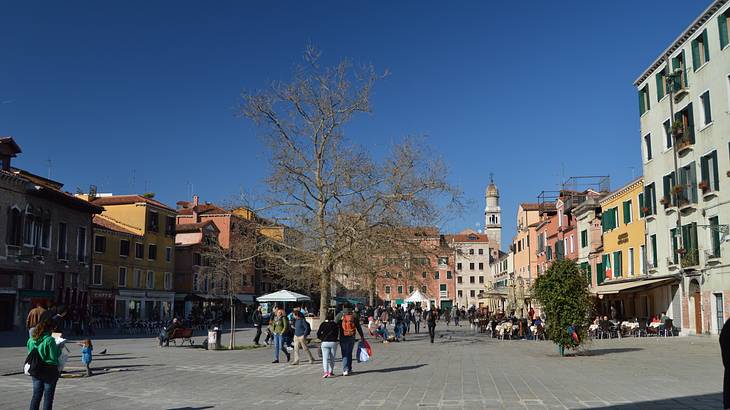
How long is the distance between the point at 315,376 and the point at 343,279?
1711 centimetres

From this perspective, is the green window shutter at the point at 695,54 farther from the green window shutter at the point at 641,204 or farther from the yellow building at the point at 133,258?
the yellow building at the point at 133,258

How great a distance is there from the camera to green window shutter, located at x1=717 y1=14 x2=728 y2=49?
28.1 meters

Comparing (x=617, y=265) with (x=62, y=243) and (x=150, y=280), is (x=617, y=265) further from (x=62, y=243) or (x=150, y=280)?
(x=150, y=280)

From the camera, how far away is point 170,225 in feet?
200

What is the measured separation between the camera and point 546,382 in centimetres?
1394

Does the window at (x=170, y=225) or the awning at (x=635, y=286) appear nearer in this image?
the awning at (x=635, y=286)

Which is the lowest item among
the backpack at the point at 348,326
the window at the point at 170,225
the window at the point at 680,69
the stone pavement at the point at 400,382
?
the stone pavement at the point at 400,382

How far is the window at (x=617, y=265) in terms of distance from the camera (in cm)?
4138

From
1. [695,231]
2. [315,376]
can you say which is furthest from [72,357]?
[695,231]

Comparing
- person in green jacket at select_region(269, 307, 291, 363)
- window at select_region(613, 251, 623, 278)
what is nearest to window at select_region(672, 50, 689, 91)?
window at select_region(613, 251, 623, 278)

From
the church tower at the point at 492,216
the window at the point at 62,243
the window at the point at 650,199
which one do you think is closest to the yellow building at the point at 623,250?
the window at the point at 650,199

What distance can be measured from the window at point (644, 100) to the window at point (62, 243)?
35.5m

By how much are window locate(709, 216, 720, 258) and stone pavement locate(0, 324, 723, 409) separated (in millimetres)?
8372

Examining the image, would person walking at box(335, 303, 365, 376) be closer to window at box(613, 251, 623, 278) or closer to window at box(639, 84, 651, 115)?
window at box(639, 84, 651, 115)
